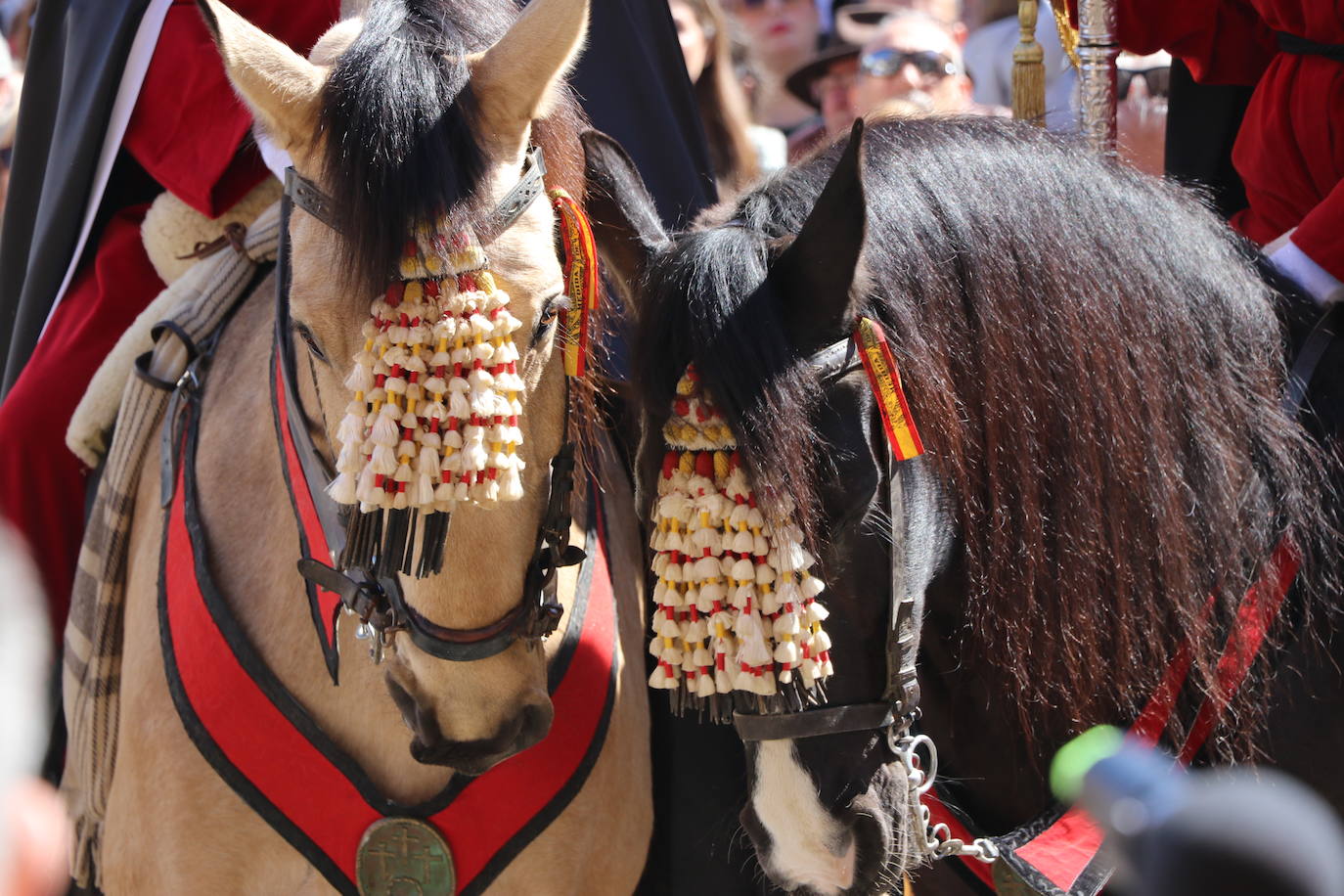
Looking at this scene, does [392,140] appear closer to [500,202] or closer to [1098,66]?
[500,202]

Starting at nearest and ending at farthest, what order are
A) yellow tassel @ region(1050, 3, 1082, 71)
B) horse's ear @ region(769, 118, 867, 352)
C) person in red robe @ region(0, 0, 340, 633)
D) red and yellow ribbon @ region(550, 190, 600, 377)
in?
1. horse's ear @ region(769, 118, 867, 352)
2. red and yellow ribbon @ region(550, 190, 600, 377)
3. person in red robe @ region(0, 0, 340, 633)
4. yellow tassel @ region(1050, 3, 1082, 71)

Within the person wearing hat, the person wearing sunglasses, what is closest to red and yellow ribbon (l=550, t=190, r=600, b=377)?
the person wearing sunglasses

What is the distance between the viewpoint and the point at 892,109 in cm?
218

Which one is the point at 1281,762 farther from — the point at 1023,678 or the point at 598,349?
the point at 598,349

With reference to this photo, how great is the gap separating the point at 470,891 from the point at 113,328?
1336 mm

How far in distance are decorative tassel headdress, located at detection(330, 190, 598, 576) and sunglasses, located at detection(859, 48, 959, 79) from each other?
148 inches

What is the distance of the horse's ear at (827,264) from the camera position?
165 cm

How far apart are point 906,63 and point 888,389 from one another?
3.78m

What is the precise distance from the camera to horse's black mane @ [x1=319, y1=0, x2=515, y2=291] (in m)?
1.74

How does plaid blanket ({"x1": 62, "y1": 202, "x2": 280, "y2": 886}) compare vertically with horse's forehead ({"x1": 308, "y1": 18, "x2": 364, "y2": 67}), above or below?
below

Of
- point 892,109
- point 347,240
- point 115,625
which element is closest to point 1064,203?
point 892,109

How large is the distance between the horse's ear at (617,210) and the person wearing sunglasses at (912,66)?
3.15 meters

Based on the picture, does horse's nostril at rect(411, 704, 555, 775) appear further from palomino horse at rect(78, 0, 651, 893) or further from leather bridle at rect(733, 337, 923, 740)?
leather bridle at rect(733, 337, 923, 740)

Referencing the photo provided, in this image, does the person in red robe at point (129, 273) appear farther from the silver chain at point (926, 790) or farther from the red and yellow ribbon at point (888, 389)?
the silver chain at point (926, 790)
